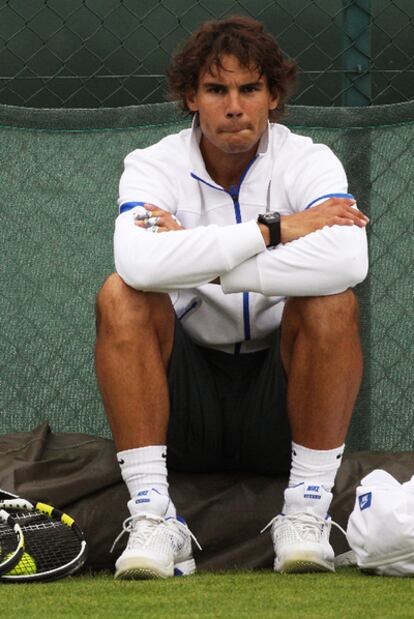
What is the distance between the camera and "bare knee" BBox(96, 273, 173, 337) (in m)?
3.40

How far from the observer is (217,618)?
2.68 meters

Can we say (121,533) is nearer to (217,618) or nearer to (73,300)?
(217,618)

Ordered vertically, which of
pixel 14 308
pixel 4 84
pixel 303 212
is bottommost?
pixel 14 308

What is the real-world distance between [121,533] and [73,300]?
1.18m

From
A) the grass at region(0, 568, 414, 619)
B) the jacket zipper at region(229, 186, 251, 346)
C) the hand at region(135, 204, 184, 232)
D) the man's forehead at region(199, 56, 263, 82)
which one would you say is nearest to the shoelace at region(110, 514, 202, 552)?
the grass at region(0, 568, 414, 619)

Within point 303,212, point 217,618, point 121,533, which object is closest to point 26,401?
point 121,533

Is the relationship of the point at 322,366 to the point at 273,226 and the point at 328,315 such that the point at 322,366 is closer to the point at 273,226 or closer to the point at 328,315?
the point at 328,315

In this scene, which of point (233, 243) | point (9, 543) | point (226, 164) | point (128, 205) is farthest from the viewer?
point (226, 164)

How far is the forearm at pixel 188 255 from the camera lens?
340 centimetres

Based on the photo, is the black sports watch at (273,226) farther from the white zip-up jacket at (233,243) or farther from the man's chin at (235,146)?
the man's chin at (235,146)

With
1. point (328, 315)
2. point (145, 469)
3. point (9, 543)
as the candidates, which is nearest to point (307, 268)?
point (328, 315)

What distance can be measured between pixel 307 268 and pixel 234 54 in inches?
28.5

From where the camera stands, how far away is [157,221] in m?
3.55

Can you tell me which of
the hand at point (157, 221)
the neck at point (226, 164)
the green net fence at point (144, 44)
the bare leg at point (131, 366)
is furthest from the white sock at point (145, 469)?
the green net fence at point (144, 44)
